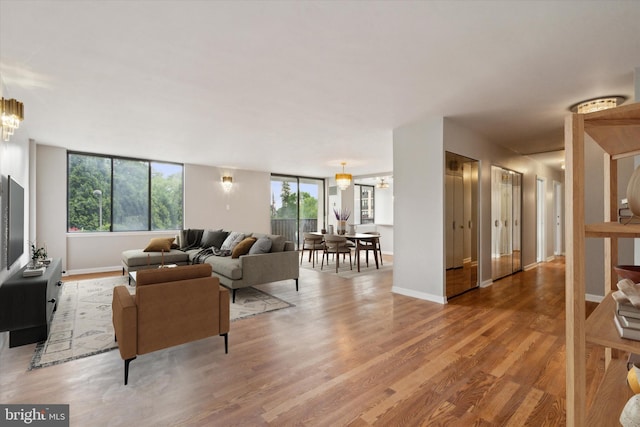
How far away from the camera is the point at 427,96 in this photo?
329 cm

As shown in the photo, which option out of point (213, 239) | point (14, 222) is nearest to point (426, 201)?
point (213, 239)

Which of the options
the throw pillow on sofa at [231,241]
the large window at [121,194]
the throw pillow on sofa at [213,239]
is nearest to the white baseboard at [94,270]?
the large window at [121,194]

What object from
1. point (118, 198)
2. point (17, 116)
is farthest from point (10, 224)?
point (118, 198)

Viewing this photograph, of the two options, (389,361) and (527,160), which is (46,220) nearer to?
(389,361)

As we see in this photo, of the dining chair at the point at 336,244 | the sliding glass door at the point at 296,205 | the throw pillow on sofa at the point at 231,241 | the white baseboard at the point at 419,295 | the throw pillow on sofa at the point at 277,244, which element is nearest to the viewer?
the white baseboard at the point at 419,295

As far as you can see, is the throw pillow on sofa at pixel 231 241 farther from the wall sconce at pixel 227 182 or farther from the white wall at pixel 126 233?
the wall sconce at pixel 227 182

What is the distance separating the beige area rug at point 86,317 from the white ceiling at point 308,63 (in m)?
2.48

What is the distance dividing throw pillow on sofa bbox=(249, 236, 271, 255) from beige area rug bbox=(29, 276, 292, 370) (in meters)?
0.63

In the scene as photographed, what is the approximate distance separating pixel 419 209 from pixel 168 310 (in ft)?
11.0

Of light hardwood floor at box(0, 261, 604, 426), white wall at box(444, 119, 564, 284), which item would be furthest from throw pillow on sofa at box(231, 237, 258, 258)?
white wall at box(444, 119, 564, 284)

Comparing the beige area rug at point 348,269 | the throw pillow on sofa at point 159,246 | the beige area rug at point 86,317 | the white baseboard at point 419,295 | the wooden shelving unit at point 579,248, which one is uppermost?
the wooden shelving unit at point 579,248

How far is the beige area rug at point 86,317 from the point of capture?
2.62m

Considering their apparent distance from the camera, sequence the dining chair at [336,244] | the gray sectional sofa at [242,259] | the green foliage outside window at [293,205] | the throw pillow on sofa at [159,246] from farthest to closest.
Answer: the green foliage outside window at [293,205]
the dining chair at [336,244]
the throw pillow on sofa at [159,246]
the gray sectional sofa at [242,259]

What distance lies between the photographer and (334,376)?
87.3 inches
